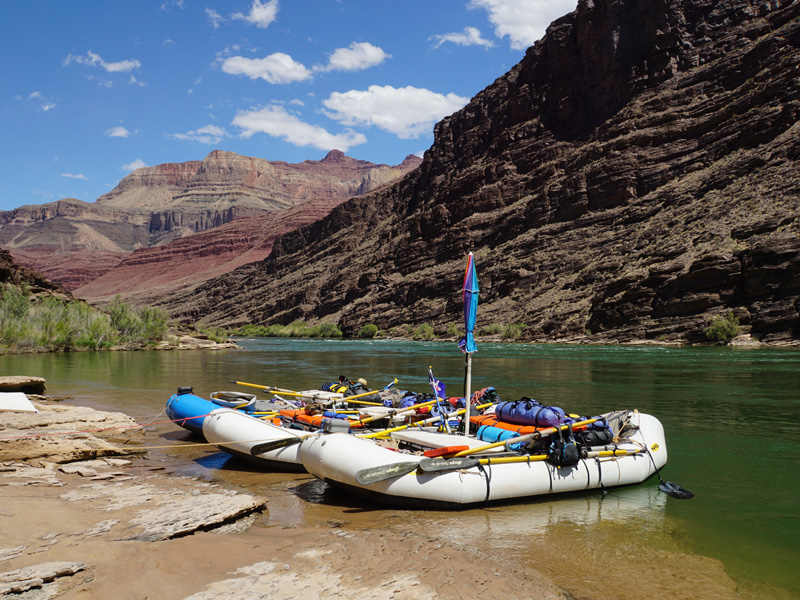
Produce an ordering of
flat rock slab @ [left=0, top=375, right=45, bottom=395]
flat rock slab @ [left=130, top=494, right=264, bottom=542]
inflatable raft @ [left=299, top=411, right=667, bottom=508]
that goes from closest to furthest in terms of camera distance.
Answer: flat rock slab @ [left=130, top=494, right=264, bottom=542], inflatable raft @ [left=299, top=411, right=667, bottom=508], flat rock slab @ [left=0, top=375, right=45, bottom=395]

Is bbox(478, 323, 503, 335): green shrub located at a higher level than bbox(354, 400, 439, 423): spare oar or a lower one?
higher

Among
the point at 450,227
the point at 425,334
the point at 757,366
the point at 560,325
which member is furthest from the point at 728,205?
the point at 450,227

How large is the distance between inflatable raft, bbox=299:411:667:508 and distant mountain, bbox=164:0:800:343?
44.5 m

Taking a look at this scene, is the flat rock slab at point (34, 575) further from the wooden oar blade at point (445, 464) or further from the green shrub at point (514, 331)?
the green shrub at point (514, 331)

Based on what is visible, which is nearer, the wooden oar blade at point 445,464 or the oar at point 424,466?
the oar at point 424,466

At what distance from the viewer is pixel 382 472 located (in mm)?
7551

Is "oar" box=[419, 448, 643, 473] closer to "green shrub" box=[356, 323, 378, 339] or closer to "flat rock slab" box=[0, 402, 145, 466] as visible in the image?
"flat rock slab" box=[0, 402, 145, 466]

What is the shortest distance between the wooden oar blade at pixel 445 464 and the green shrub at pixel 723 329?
1872 inches

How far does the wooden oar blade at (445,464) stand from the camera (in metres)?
7.67

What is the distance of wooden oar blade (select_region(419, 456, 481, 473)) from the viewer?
25.2 ft

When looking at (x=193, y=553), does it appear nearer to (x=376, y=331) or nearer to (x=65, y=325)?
(x=65, y=325)

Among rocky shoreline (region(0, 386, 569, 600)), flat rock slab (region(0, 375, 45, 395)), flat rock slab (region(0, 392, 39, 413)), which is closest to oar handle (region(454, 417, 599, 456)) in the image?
rocky shoreline (region(0, 386, 569, 600))

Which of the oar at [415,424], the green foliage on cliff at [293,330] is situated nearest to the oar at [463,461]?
the oar at [415,424]

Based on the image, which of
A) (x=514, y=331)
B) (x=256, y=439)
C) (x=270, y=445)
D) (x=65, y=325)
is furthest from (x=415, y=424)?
(x=514, y=331)
